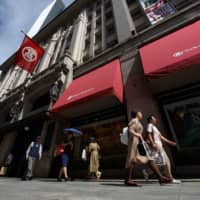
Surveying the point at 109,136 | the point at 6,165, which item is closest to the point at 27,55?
the point at 6,165

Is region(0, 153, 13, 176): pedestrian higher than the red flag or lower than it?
lower

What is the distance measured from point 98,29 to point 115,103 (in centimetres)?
1144

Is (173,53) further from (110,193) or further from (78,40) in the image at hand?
(78,40)

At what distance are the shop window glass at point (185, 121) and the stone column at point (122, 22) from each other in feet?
18.4

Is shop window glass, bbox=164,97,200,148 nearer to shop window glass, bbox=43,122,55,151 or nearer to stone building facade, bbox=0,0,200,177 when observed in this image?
stone building facade, bbox=0,0,200,177

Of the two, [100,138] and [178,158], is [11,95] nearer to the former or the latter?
[100,138]

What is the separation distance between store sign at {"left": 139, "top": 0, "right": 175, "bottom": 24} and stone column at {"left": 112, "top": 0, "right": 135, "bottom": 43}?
137 centimetres

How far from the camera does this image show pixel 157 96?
271 inches

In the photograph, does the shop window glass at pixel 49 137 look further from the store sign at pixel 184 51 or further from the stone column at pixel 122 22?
the store sign at pixel 184 51

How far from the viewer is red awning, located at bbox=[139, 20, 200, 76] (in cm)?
515

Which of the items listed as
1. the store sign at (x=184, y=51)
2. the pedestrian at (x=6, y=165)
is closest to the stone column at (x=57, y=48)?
the pedestrian at (x=6, y=165)

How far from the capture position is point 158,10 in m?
9.56

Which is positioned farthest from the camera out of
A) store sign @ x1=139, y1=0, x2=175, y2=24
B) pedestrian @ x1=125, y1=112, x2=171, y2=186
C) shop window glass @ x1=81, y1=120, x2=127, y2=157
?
store sign @ x1=139, y1=0, x2=175, y2=24

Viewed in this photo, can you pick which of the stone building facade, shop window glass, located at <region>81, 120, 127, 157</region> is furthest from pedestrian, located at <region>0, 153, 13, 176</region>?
shop window glass, located at <region>81, 120, 127, 157</region>
